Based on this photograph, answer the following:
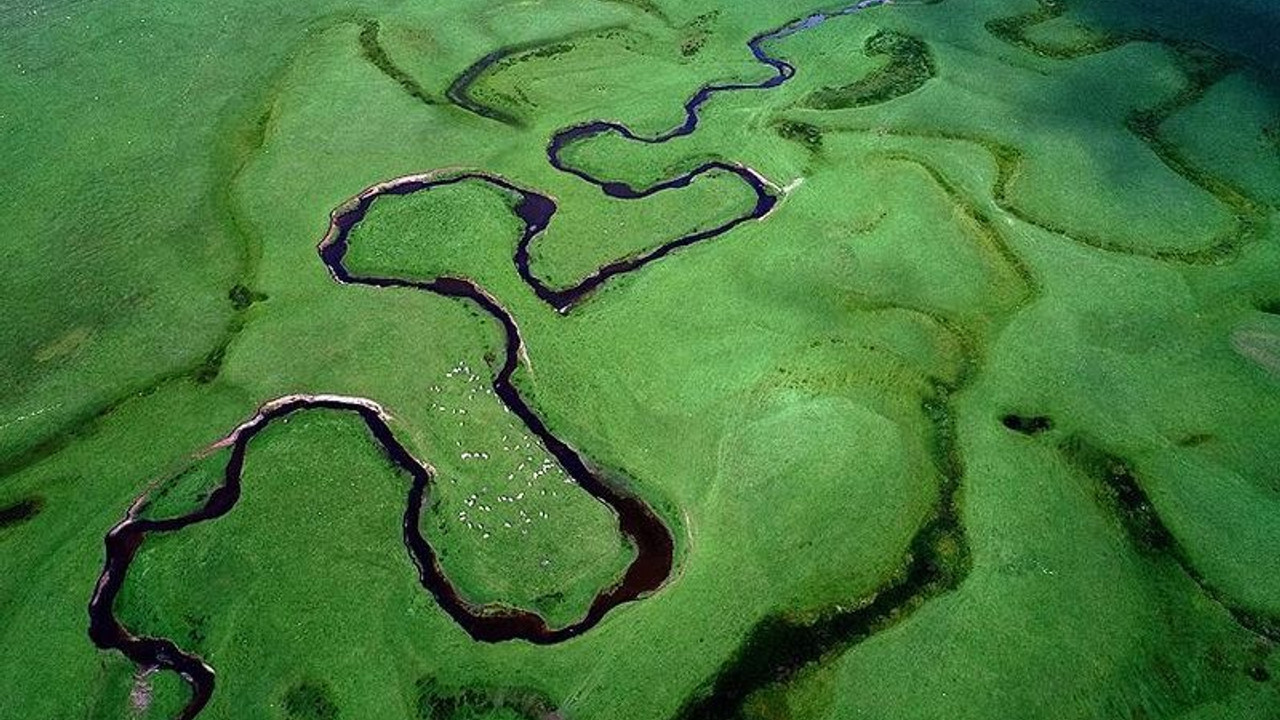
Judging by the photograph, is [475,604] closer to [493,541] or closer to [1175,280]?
[493,541]

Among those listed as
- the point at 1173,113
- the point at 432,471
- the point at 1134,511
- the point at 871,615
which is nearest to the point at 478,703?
the point at 432,471

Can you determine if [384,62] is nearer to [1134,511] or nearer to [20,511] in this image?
[20,511]

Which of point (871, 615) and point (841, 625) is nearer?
point (841, 625)

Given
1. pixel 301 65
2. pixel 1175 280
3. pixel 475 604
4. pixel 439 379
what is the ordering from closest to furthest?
pixel 475 604, pixel 439 379, pixel 1175 280, pixel 301 65

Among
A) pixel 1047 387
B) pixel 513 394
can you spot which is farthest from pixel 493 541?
pixel 1047 387

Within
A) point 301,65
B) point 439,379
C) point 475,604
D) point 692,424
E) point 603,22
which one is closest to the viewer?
point 475,604

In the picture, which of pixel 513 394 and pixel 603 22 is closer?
pixel 513 394
